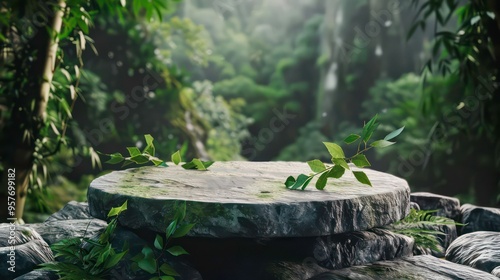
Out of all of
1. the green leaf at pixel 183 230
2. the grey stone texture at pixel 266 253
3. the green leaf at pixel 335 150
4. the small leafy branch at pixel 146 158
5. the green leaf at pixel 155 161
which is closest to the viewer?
the green leaf at pixel 183 230

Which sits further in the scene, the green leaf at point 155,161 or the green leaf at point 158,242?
the green leaf at point 155,161

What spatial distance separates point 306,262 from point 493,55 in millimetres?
2622

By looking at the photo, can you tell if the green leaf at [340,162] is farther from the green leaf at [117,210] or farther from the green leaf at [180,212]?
the green leaf at [117,210]

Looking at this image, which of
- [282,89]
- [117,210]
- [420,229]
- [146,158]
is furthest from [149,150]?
[282,89]

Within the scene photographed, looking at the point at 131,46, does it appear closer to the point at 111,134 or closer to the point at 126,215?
the point at 111,134

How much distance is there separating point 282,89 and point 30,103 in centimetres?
841

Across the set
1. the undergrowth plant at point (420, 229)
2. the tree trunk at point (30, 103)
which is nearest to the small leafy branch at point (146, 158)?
the undergrowth plant at point (420, 229)

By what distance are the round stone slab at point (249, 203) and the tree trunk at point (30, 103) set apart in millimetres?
1283

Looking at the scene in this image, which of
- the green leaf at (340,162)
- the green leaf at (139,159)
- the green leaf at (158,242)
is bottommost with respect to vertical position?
the green leaf at (158,242)

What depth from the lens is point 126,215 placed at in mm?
2133

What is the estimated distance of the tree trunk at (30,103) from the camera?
364 centimetres

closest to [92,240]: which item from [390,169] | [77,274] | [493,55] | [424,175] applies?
[77,274]

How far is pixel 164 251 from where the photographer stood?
2.14 meters

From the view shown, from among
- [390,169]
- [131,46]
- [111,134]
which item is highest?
[131,46]
